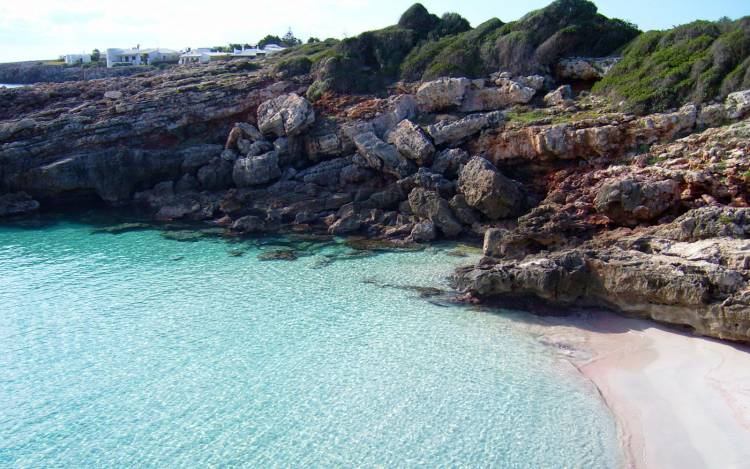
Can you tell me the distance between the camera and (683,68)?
2562 cm

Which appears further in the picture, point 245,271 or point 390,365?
point 245,271

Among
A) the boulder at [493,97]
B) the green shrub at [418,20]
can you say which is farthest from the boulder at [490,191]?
the green shrub at [418,20]

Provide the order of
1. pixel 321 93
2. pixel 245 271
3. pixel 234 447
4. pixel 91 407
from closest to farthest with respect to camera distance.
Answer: pixel 234 447 < pixel 91 407 < pixel 245 271 < pixel 321 93

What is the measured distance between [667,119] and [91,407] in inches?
915

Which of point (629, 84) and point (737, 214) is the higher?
point (629, 84)

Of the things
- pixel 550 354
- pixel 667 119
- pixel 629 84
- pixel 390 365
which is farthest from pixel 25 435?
pixel 629 84

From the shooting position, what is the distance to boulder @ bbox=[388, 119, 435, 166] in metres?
27.9

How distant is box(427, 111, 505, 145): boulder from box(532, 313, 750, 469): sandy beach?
1328 cm

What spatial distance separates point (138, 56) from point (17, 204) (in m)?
71.9

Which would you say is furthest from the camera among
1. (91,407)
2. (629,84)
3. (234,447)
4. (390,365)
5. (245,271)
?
(629,84)

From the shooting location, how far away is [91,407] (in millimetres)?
13242

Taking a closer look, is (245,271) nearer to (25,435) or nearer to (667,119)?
(25,435)

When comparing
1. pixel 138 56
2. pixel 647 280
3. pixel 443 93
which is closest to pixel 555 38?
pixel 443 93

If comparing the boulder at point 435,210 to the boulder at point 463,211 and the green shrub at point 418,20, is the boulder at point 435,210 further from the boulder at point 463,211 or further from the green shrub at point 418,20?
the green shrub at point 418,20
